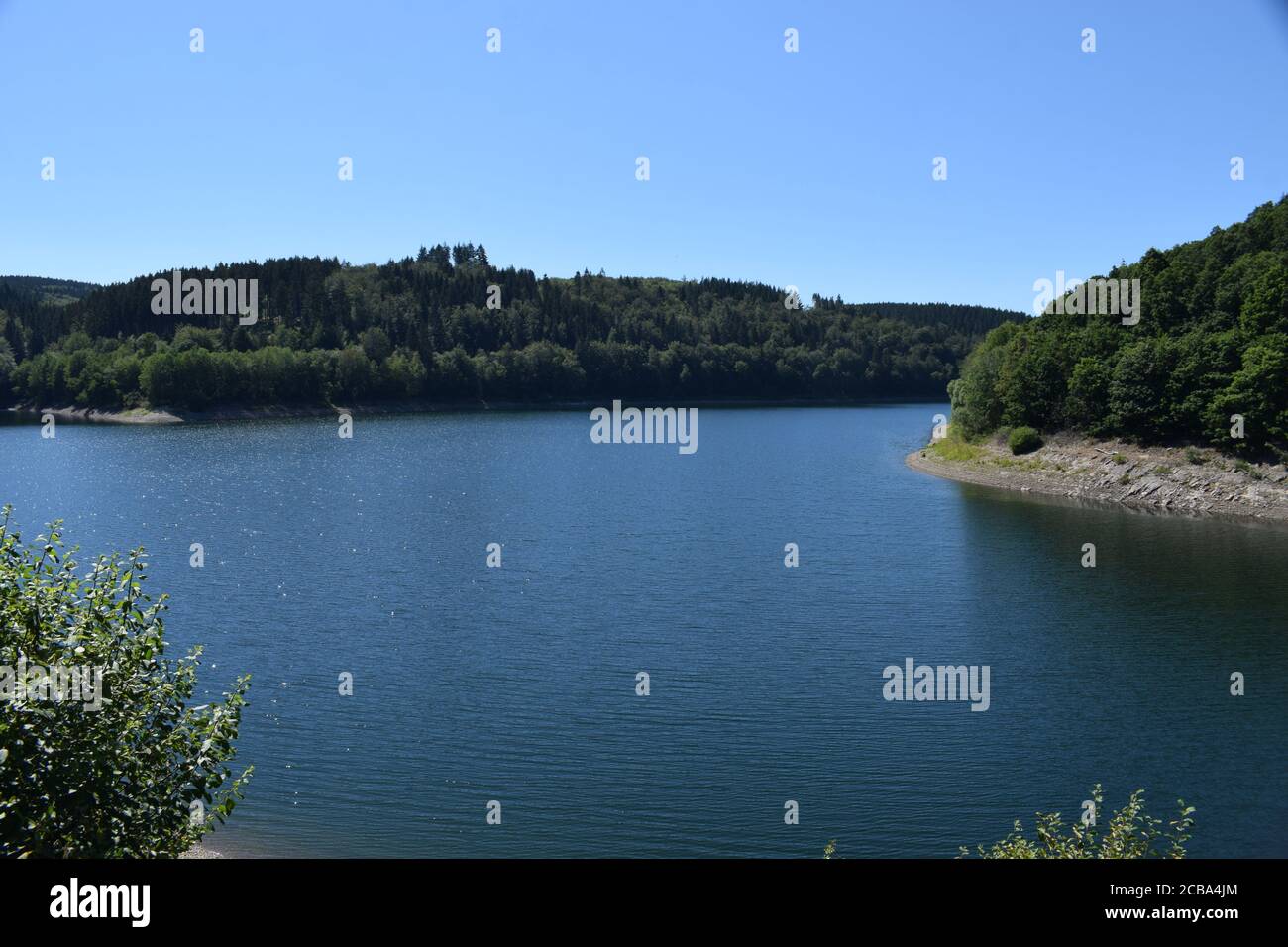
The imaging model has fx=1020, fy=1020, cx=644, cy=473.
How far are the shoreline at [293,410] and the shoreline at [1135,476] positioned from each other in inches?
3994

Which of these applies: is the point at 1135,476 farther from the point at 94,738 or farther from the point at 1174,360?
the point at 94,738

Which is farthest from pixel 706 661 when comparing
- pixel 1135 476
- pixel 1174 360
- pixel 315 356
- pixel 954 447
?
pixel 315 356

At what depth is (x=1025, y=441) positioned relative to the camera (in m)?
78.3

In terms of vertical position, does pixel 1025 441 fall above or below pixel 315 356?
below

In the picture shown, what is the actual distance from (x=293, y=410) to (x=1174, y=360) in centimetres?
11941

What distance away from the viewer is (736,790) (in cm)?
2227

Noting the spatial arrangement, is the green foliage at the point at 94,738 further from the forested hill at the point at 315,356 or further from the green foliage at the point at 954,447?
the forested hill at the point at 315,356

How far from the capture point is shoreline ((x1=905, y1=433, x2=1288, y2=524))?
61219 mm

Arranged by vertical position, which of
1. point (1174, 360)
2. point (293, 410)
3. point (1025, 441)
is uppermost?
point (1174, 360)

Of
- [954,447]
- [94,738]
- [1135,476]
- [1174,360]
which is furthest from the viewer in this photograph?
[954,447]

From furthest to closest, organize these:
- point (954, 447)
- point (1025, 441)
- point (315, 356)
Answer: point (315, 356), point (954, 447), point (1025, 441)

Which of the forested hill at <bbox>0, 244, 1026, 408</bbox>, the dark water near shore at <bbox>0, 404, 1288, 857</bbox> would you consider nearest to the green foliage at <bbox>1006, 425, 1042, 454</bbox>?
the dark water near shore at <bbox>0, 404, 1288, 857</bbox>
